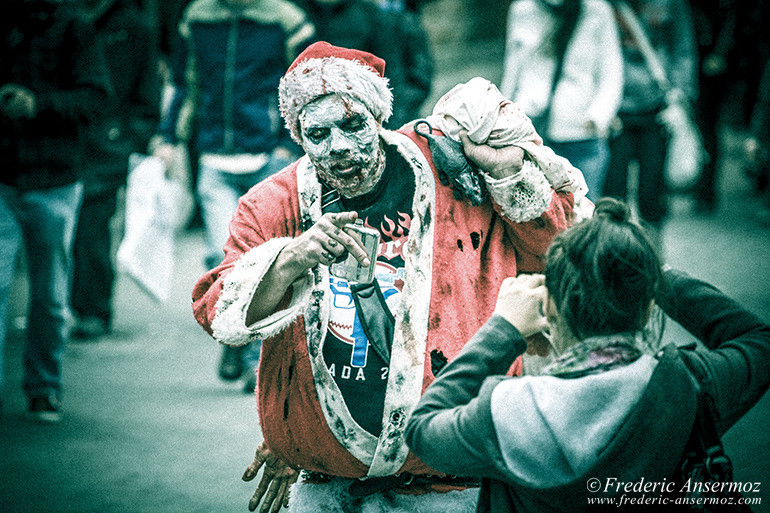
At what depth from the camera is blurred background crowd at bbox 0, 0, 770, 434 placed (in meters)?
4.77

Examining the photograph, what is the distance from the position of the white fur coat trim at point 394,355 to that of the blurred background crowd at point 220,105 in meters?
2.01

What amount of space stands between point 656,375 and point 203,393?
12.8ft

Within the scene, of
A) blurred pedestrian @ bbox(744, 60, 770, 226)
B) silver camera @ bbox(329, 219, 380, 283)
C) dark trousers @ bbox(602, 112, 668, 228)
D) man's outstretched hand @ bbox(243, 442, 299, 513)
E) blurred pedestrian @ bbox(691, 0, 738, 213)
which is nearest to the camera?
silver camera @ bbox(329, 219, 380, 283)

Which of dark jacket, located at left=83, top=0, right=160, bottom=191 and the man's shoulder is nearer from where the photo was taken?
the man's shoulder

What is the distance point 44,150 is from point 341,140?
9.26ft

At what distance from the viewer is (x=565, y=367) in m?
1.77

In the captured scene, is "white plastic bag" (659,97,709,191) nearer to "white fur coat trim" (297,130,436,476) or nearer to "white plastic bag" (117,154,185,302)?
"white plastic bag" (117,154,185,302)

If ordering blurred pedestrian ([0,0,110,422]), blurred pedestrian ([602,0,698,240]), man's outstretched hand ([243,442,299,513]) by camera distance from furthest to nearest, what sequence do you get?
1. blurred pedestrian ([602,0,698,240])
2. blurred pedestrian ([0,0,110,422])
3. man's outstretched hand ([243,442,299,513])

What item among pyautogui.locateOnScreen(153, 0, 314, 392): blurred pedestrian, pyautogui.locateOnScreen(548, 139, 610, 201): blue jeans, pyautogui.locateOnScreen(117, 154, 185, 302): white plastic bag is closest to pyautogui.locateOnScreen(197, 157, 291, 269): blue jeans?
pyautogui.locateOnScreen(153, 0, 314, 392): blurred pedestrian

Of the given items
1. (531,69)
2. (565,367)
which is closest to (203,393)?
(531,69)

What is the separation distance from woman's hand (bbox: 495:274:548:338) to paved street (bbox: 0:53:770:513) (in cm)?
227

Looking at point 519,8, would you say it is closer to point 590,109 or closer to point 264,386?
point 590,109

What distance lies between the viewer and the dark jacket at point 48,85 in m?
4.71

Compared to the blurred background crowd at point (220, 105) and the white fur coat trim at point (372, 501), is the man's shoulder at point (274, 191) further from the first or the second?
the blurred background crowd at point (220, 105)
